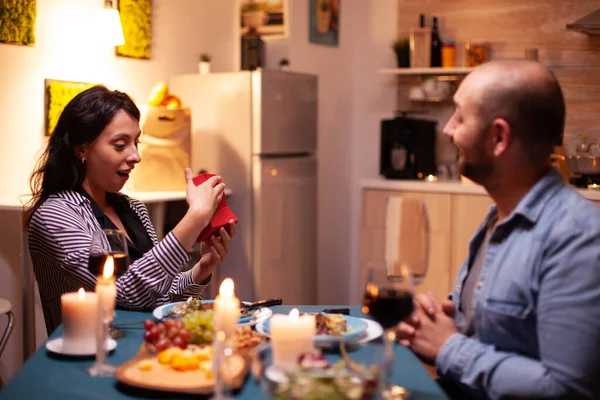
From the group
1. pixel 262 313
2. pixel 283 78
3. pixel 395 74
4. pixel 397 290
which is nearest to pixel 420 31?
pixel 395 74

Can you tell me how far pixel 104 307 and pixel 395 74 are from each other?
14.2ft

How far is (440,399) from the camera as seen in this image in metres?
1.39

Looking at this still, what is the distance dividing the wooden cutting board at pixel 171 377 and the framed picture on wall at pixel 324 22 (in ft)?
13.5

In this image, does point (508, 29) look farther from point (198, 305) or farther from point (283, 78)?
point (198, 305)

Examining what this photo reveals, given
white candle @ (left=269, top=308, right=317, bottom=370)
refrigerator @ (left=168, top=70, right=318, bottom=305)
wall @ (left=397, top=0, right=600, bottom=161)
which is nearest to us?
white candle @ (left=269, top=308, right=317, bottom=370)

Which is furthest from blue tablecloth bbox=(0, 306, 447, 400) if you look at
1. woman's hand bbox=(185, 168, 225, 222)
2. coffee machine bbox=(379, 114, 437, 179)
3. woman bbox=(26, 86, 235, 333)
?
coffee machine bbox=(379, 114, 437, 179)

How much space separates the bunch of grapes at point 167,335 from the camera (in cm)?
155

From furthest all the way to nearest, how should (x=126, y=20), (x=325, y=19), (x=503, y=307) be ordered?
(x=325, y=19), (x=126, y=20), (x=503, y=307)

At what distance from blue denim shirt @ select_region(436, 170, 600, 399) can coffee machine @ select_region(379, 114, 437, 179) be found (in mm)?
3415

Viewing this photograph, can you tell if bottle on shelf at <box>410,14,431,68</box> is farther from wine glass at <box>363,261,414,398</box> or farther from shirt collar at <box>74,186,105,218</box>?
wine glass at <box>363,261,414,398</box>

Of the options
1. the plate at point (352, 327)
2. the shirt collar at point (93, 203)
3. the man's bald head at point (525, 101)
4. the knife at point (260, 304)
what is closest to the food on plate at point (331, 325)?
the plate at point (352, 327)

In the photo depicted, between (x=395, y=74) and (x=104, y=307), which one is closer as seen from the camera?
(x=104, y=307)

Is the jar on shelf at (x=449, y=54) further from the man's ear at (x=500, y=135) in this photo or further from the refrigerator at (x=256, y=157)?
the man's ear at (x=500, y=135)

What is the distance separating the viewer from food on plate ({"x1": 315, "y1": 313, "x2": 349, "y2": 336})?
1.71 meters
